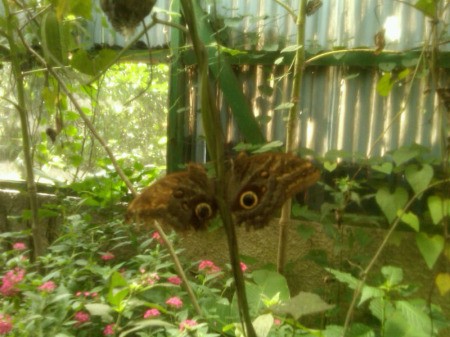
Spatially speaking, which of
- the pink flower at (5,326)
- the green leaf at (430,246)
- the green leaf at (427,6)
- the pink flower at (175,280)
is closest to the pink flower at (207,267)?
the pink flower at (175,280)

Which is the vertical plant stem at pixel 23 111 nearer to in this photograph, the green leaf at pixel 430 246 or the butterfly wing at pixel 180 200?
the butterfly wing at pixel 180 200

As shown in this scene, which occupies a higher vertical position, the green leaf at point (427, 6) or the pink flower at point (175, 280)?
the green leaf at point (427, 6)

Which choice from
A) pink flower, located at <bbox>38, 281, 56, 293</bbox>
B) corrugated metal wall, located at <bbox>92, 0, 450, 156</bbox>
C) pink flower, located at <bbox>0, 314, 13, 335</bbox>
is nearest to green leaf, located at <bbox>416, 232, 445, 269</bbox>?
corrugated metal wall, located at <bbox>92, 0, 450, 156</bbox>

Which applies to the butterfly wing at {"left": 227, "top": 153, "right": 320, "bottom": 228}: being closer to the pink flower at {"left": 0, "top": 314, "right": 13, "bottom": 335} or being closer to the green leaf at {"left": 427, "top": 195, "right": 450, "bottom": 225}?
the pink flower at {"left": 0, "top": 314, "right": 13, "bottom": 335}

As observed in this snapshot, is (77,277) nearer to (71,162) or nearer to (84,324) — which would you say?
(84,324)

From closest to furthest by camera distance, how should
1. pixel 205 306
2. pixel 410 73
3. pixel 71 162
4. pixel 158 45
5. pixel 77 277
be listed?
pixel 205 306
pixel 77 277
pixel 410 73
pixel 158 45
pixel 71 162

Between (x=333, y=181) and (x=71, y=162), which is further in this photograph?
(x=71, y=162)

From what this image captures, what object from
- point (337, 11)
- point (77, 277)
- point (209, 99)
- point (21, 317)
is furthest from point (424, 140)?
point (209, 99)
